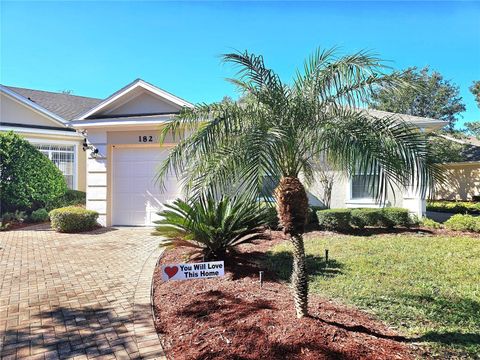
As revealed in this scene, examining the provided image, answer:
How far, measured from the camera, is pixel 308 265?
666cm

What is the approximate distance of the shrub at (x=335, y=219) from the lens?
10.1 meters

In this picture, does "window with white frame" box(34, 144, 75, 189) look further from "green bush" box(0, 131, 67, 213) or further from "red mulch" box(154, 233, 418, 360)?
"red mulch" box(154, 233, 418, 360)

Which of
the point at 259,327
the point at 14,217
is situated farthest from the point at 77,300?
the point at 14,217

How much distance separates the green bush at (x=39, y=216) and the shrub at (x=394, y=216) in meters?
12.7

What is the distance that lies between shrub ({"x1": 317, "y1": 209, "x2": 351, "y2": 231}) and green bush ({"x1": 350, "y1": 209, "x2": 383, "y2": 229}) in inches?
9.1

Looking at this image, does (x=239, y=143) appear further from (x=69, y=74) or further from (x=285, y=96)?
(x=69, y=74)

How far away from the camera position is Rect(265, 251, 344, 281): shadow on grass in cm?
612

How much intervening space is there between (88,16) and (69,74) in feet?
21.0

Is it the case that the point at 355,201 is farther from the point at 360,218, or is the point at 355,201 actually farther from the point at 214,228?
the point at 214,228

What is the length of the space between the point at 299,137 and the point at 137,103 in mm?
10120

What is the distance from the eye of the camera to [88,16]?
917 cm

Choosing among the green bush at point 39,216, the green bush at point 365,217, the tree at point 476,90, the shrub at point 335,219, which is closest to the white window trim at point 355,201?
the green bush at point 365,217

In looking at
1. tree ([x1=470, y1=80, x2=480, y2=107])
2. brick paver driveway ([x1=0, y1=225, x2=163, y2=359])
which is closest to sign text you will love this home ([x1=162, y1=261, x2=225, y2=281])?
brick paver driveway ([x1=0, y1=225, x2=163, y2=359])

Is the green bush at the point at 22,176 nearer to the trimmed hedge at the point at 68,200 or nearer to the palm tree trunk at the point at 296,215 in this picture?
the trimmed hedge at the point at 68,200
